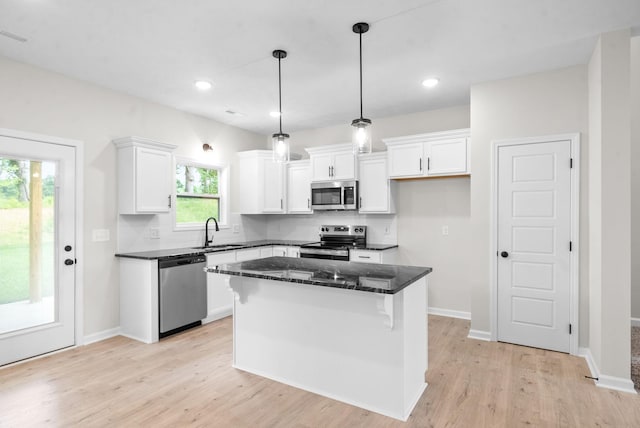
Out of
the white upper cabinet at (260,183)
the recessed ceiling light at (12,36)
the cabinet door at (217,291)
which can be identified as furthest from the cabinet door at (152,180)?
the white upper cabinet at (260,183)

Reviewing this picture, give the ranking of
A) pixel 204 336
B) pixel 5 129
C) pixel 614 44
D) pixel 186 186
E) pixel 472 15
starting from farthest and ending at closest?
pixel 186 186 < pixel 204 336 < pixel 5 129 < pixel 614 44 < pixel 472 15

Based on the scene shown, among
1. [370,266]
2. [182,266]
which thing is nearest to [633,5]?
[370,266]

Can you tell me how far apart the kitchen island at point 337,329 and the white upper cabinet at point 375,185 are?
2065 millimetres

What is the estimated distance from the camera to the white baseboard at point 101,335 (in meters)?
3.73

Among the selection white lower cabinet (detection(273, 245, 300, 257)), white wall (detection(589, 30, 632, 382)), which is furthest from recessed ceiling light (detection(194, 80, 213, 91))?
white wall (detection(589, 30, 632, 382))

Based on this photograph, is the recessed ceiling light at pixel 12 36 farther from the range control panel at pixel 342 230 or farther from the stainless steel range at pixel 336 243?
the range control panel at pixel 342 230

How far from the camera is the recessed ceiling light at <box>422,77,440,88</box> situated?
374 cm

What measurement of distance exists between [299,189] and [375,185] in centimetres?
125

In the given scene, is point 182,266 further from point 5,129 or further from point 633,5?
point 633,5

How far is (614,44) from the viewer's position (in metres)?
2.80

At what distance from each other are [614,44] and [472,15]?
4.06 ft

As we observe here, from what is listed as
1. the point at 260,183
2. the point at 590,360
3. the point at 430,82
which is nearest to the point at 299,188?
the point at 260,183

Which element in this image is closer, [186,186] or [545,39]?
[545,39]

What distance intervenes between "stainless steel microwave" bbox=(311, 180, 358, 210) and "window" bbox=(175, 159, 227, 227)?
54.6 inches
